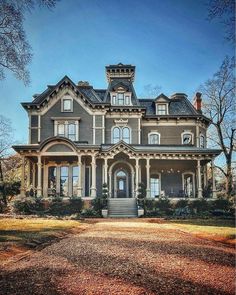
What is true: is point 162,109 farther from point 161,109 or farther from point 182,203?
point 182,203

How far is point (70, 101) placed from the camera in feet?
92.5

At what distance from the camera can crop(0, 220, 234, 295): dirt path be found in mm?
4512

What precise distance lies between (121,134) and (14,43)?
1850 centimetres

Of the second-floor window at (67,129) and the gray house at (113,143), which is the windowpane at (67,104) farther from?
the second-floor window at (67,129)

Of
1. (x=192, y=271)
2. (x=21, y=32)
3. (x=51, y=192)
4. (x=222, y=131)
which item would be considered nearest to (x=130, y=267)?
(x=192, y=271)

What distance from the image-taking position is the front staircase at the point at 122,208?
22.8m

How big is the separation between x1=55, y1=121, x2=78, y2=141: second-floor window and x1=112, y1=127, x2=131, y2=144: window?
11.4ft

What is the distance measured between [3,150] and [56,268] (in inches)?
1435

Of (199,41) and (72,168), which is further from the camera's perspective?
(72,168)

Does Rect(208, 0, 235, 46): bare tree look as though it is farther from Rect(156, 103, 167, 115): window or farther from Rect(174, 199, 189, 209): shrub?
Rect(156, 103, 167, 115): window

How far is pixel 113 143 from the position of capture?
93.3 feet

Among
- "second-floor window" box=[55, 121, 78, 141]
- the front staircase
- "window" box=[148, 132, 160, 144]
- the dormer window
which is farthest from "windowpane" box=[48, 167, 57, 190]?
"window" box=[148, 132, 160, 144]

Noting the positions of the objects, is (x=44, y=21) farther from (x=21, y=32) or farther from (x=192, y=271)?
(x=192, y=271)

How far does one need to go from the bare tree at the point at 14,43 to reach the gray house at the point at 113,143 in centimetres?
1303
